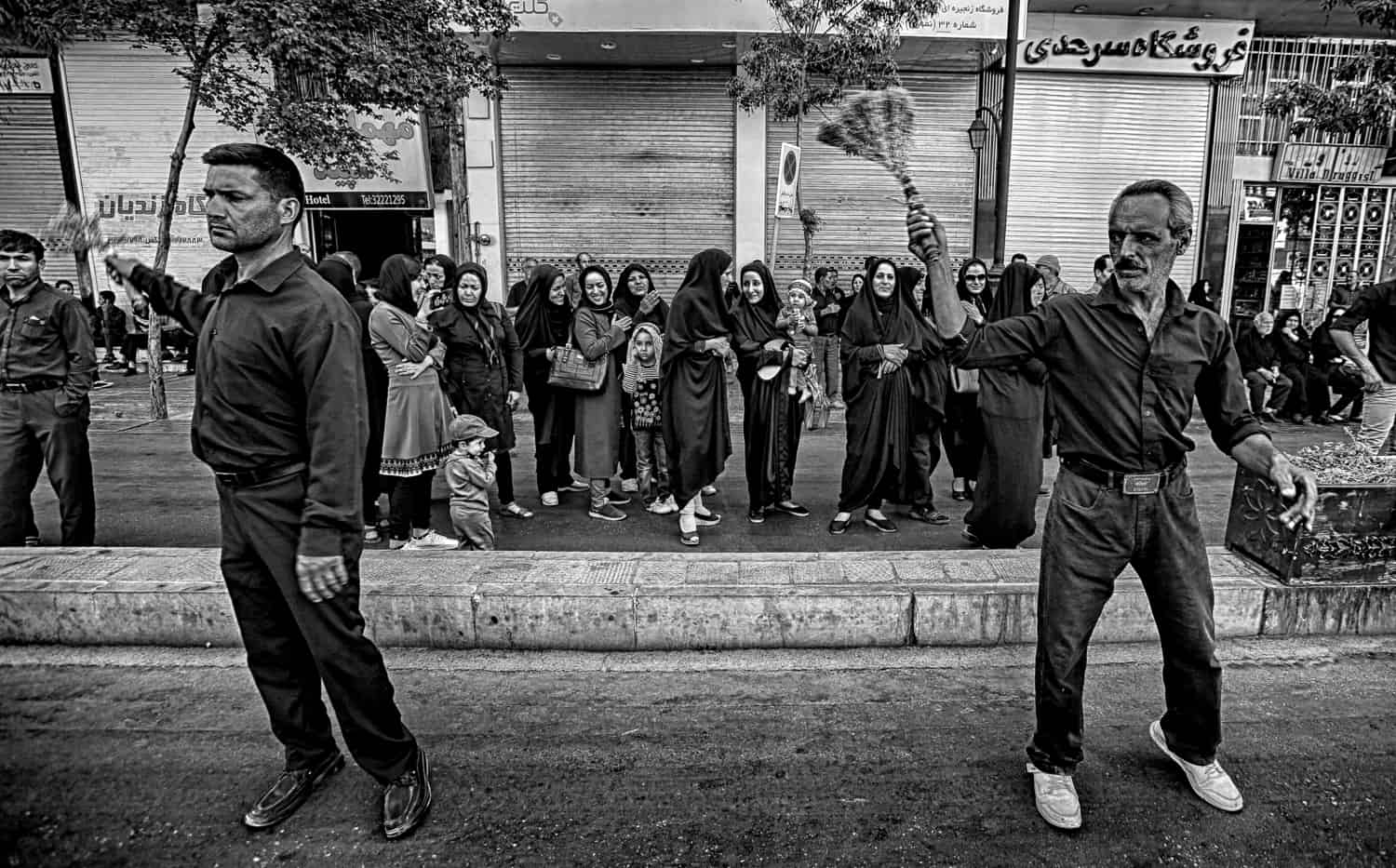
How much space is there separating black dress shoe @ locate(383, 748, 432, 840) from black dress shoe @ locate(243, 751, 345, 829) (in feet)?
0.95

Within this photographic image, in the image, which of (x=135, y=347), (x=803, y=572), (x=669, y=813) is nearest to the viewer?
(x=669, y=813)

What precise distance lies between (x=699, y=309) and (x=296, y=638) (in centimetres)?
375

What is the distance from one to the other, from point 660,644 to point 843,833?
5.21ft

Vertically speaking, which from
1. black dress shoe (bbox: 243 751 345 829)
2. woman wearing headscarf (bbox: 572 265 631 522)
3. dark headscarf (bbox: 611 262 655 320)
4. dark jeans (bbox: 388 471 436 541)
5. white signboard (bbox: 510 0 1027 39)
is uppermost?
white signboard (bbox: 510 0 1027 39)

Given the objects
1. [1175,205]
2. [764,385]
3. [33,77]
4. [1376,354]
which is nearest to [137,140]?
[33,77]

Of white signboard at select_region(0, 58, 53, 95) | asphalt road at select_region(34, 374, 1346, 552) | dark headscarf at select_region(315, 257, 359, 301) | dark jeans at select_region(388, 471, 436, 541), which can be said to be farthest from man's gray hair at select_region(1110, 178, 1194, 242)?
white signboard at select_region(0, 58, 53, 95)

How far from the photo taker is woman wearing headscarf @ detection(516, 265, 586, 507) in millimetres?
6875

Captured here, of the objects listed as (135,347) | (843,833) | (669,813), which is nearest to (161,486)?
(669,813)

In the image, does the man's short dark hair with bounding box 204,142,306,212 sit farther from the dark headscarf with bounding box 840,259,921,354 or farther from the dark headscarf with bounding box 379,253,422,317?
the dark headscarf with bounding box 840,259,921,354

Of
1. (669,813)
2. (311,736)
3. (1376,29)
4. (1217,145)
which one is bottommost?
(669,813)

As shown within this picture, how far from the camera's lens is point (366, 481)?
5926 mm

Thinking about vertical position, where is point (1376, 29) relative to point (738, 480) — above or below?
above

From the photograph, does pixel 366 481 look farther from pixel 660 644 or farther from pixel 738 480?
pixel 738 480

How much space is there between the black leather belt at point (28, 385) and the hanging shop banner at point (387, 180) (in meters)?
12.0
